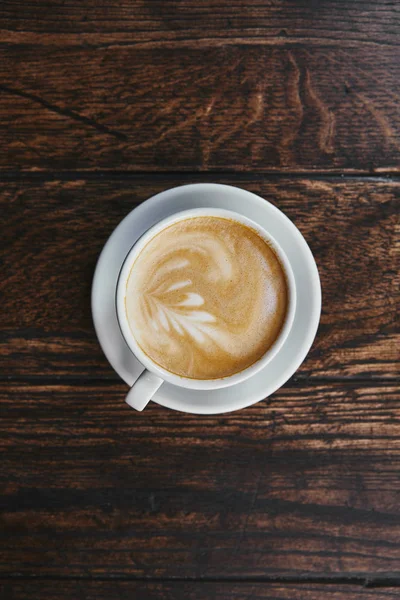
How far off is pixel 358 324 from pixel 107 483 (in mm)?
495

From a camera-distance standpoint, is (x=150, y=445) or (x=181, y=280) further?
(x=150, y=445)

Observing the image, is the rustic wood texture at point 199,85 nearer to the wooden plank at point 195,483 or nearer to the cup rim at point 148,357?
the cup rim at point 148,357

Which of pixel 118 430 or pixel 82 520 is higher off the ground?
pixel 118 430

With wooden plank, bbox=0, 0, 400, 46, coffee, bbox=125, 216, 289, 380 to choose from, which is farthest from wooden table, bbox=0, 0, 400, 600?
coffee, bbox=125, 216, 289, 380

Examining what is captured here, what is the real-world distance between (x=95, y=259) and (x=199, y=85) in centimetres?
33

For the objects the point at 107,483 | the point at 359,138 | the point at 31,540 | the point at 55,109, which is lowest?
the point at 31,540

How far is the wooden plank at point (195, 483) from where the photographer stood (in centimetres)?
96

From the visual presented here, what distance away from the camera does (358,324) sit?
3.15 feet

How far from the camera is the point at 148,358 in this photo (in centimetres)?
82

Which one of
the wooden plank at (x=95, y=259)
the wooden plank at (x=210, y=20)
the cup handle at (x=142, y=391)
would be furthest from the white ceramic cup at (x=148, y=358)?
the wooden plank at (x=210, y=20)

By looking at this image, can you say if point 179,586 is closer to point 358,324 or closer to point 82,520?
point 82,520

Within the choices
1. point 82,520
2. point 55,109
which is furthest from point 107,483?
point 55,109

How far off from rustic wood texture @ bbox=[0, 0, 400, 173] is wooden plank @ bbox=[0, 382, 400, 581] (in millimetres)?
390

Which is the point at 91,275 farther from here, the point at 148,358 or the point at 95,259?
the point at 148,358
